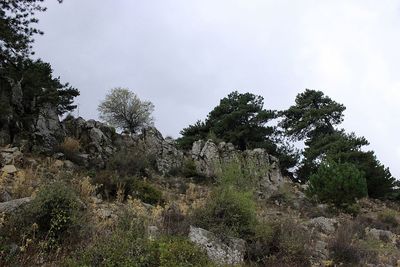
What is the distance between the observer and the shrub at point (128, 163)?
16.3m

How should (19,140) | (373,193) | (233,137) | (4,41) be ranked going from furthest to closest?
1. (233,137)
2. (373,193)
3. (19,140)
4. (4,41)

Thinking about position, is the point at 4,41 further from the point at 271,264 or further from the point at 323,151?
the point at 323,151

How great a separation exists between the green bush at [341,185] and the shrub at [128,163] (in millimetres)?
7413

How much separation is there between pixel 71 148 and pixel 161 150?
5.85 metres

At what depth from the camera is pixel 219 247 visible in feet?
25.3

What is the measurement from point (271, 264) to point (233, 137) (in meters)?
21.6

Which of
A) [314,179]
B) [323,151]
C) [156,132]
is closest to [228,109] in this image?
[323,151]

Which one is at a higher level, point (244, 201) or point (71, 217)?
point (244, 201)

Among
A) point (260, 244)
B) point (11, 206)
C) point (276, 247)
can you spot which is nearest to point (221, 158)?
point (276, 247)

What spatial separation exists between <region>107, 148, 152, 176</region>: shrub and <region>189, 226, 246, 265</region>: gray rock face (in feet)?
26.7

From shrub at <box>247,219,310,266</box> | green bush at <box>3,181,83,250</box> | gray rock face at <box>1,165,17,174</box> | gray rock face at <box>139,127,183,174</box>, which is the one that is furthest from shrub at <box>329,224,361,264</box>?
gray rock face at <box>139,127,183,174</box>

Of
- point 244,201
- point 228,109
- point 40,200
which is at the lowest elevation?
point 40,200

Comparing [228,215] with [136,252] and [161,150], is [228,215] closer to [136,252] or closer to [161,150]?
[136,252]

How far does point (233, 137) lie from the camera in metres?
29.2
